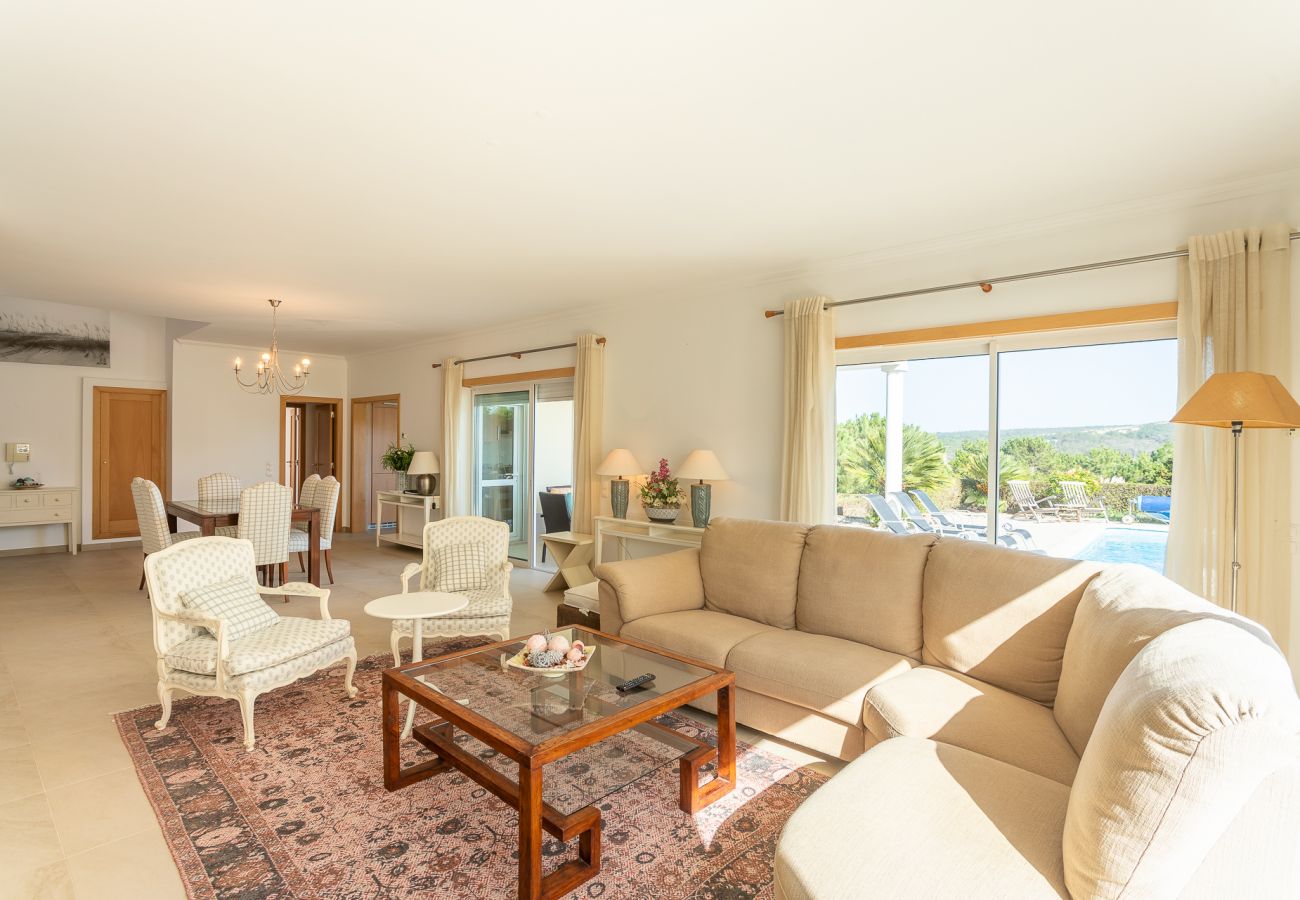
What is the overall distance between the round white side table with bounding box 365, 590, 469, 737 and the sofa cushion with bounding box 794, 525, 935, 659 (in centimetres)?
178

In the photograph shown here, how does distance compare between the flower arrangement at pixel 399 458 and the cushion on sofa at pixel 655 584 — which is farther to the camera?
the flower arrangement at pixel 399 458

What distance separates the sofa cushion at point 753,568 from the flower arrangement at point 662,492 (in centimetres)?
124

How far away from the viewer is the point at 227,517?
5527 mm

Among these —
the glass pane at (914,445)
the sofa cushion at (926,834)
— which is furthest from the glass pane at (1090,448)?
the sofa cushion at (926,834)

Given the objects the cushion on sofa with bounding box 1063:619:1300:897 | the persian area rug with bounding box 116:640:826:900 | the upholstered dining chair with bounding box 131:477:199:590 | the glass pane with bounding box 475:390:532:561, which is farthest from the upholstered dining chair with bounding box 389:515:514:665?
the cushion on sofa with bounding box 1063:619:1300:897

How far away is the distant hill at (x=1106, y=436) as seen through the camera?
11.0 feet

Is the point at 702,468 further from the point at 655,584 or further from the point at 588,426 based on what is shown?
the point at 588,426

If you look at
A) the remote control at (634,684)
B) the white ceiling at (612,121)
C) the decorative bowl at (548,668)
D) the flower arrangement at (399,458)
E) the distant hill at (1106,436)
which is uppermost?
the white ceiling at (612,121)

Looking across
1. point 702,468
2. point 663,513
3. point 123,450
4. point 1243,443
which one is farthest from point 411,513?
point 1243,443

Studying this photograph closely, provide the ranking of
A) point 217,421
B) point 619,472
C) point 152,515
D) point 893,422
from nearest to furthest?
point 893,422
point 152,515
point 619,472
point 217,421

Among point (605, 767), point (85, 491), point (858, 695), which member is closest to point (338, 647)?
point (605, 767)

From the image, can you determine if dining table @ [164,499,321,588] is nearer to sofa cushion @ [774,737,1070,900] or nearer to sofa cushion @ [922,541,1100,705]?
sofa cushion @ [922,541,1100,705]

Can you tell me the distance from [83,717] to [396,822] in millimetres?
2039

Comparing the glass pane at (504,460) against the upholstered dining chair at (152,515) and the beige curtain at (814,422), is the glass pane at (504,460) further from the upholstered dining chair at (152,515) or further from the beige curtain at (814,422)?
the beige curtain at (814,422)
